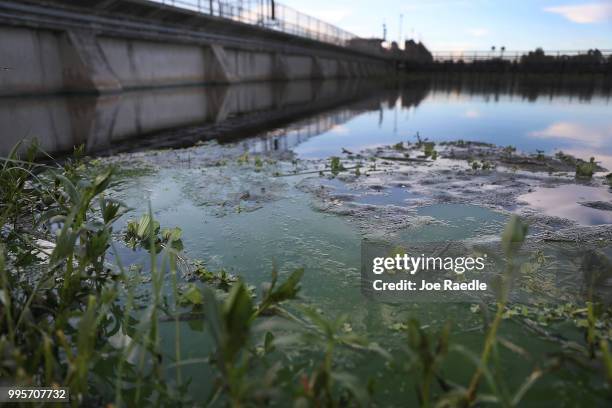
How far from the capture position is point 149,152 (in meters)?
7.77

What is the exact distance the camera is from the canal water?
1.95 meters

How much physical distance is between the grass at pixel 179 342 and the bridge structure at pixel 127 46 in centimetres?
1539

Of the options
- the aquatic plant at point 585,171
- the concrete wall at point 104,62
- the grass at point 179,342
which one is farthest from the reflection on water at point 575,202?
the concrete wall at point 104,62

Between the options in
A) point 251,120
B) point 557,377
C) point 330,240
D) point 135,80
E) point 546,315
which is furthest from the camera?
point 135,80

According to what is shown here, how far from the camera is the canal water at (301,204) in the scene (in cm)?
195

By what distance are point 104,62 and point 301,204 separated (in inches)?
660

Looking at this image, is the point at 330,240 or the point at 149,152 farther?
the point at 149,152

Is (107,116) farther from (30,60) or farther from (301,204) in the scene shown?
(301,204)

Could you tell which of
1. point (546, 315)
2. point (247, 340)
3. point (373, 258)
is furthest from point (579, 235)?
point (247, 340)

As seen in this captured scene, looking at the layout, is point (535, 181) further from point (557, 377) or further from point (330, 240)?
point (557, 377)

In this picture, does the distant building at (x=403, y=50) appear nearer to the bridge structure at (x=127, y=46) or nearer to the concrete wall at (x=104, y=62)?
the bridge structure at (x=127, y=46)

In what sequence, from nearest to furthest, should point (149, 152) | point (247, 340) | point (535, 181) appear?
point (247, 340) → point (535, 181) → point (149, 152)

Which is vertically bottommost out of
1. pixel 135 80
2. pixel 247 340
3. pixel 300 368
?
pixel 300 368

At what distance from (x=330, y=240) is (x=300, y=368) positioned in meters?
1.70
